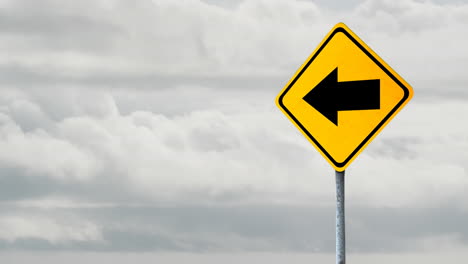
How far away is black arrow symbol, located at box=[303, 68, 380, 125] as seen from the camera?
266 inches

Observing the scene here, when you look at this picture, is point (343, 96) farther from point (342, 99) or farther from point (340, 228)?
point (340, 228)

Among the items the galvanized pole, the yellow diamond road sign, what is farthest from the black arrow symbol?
the galvanized pole

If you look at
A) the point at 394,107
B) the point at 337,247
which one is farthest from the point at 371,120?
the point at 337,247

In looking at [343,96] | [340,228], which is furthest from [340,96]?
[340,228]

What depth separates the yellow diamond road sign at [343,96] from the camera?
674 cm

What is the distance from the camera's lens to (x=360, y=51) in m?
6.84

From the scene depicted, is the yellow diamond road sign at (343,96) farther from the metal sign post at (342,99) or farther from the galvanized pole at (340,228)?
the galvanized pole at (340,228)

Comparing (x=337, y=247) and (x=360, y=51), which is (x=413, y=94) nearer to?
(x=360, y=51)

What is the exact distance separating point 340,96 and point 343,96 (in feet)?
0.10

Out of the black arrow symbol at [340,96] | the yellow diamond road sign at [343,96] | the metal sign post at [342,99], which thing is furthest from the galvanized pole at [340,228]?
the black arrow symbol at [340,96]

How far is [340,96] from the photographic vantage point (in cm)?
690

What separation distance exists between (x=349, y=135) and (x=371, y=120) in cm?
26

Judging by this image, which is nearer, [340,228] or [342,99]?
[340,228]

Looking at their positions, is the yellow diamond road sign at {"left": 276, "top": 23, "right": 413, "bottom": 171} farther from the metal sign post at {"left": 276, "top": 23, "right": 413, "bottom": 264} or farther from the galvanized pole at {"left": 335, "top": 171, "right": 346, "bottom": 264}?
the galvanized pole at {"left": 335, "top": 171, "right": 346, "bottom": 264}
